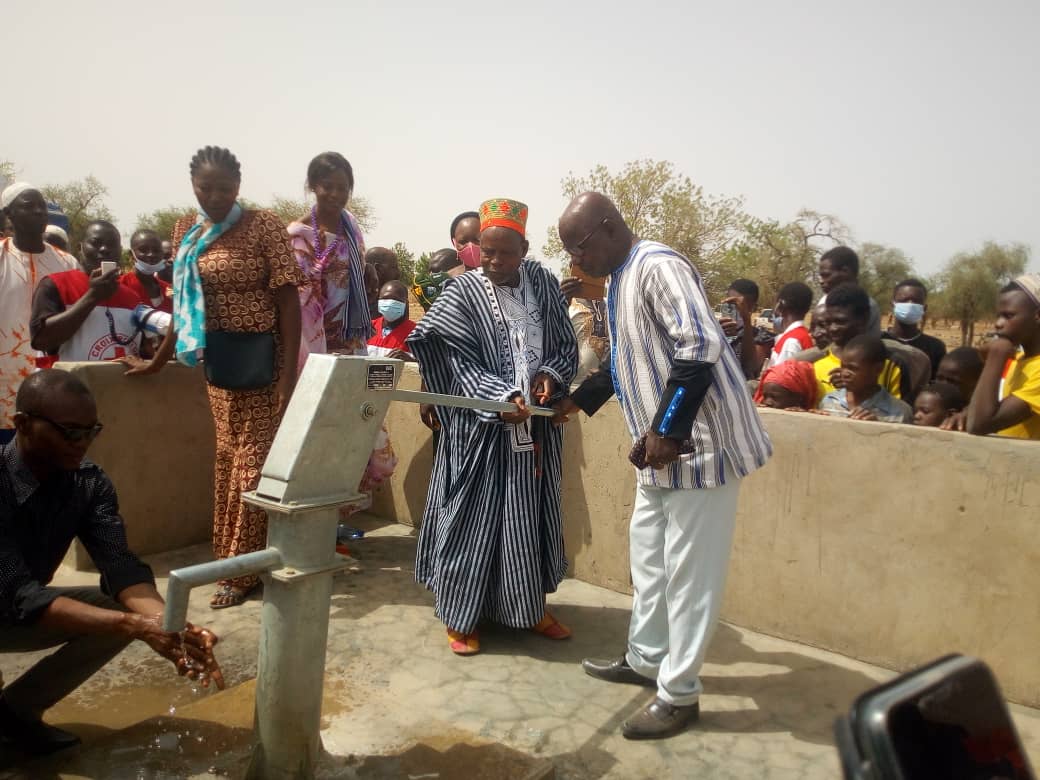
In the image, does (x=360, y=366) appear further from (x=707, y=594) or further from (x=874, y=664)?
(x=874, y=664)

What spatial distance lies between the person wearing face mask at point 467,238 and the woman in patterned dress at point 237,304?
1713 mm

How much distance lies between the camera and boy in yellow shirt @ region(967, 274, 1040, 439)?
2979 millimetres

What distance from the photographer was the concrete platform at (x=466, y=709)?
2537 millimetres

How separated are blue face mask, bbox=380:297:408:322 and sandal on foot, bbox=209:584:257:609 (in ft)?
8.33

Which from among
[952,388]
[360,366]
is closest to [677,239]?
[952,388]

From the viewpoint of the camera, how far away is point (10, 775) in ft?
7.75

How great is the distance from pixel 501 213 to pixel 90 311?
7.37 feet

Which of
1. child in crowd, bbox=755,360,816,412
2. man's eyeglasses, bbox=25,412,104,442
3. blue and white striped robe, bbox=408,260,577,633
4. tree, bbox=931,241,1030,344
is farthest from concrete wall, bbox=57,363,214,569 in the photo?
tree, bbox=931,241,1030,344

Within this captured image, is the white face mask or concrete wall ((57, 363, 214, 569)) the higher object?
the white face mask

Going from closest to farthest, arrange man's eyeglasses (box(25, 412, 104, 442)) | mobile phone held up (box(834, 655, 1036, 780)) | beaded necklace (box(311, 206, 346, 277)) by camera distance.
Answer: mobile phone held up (box(834, 655, 1036, 780))
man's eyeglasses (box(25, 412, 104, 442))
beaded necklace (box(311, 206, 346, 277))

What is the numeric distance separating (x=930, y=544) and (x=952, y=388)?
0.91 m

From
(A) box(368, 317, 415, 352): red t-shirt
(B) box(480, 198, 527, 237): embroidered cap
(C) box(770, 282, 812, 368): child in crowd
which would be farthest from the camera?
(A) box(368, 317, 415, 352): red t-shirt

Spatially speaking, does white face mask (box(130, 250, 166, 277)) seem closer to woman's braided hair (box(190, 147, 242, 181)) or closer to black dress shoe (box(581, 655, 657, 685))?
woman's braided hair (box(190, 147, 242, 181))

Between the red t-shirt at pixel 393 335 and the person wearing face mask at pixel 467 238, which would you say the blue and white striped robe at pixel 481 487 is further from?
the red t-shirt at pixel 393 335
